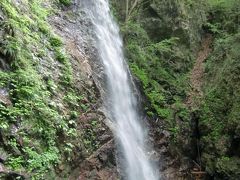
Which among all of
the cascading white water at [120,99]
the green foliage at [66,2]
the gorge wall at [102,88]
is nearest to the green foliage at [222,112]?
the gorge wall at [102,88]

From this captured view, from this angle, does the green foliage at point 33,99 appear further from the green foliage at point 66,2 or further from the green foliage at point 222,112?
the green foliage at point 222,112

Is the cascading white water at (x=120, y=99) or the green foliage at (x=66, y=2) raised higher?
the green foliage at (x=66, y=2)

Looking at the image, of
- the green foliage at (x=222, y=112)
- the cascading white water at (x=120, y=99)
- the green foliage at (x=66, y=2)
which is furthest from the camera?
the green foliage at (x=66, y=2)

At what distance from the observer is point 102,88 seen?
1062cm

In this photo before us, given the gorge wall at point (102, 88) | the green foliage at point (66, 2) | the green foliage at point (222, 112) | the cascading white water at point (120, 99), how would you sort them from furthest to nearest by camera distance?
the green foliage at point (66, 2)
the green foliage at point (222, 112)
the cascading white water at point (120, 99)
the gorge wall at point (102, 88)

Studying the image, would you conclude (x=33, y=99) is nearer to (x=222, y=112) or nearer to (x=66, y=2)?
(x=66, y=2)

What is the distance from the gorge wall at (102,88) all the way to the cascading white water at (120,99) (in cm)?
48

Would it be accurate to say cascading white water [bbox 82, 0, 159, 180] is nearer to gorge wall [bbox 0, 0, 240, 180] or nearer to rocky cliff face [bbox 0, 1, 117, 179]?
gorge wall [bbox 0, 0, 240, 180]

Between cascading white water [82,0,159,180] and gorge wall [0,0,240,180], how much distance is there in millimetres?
477

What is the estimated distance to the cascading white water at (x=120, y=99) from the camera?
33.0ft

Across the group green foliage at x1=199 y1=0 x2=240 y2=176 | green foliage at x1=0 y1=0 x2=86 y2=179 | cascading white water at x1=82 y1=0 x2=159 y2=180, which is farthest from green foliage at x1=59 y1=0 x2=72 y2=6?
green foliage at x1=199 y1=0 x2=240 y2=176

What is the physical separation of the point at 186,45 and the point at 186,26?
956 millimetres

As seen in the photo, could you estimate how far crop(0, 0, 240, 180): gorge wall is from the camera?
689cm

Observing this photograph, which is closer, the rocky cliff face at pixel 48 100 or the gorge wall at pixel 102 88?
the rocky cliff face at pixel 48 100
